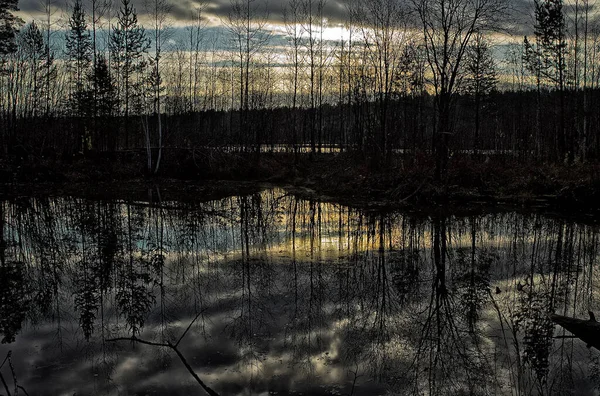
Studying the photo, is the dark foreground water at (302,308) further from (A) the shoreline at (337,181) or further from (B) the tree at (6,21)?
(B) the tree at (6,21)

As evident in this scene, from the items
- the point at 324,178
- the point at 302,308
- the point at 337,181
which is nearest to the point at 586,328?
the point at 302,308

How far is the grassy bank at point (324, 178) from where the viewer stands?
2144 cm

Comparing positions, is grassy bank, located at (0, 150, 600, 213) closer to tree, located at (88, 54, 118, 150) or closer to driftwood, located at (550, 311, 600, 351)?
tree, located at (88, 54, 118, 150)

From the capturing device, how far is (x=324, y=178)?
30609mm

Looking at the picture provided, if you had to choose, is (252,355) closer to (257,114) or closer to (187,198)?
(187,198)

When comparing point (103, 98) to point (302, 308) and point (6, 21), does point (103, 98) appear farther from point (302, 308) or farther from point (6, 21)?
point (302, 308)

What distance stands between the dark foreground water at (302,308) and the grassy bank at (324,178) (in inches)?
221

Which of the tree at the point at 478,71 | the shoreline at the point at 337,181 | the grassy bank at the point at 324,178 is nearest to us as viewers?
the shoreline at the point at 337,181

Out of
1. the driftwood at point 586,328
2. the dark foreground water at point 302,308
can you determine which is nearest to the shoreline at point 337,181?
the dark foreground water at point 302,308

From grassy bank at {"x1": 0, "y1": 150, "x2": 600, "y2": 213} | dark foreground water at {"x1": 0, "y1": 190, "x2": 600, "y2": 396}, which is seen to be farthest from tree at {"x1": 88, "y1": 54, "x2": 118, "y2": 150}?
dark foreground water at {"x1": 0, "y1": 190, "x2": 600, "y2": 396}

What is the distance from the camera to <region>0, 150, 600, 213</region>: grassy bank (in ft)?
70.3

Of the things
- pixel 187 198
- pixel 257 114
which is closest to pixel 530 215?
pixel 187 198

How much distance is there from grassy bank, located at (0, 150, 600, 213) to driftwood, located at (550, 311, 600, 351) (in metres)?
15.4

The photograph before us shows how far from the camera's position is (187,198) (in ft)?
84.7
